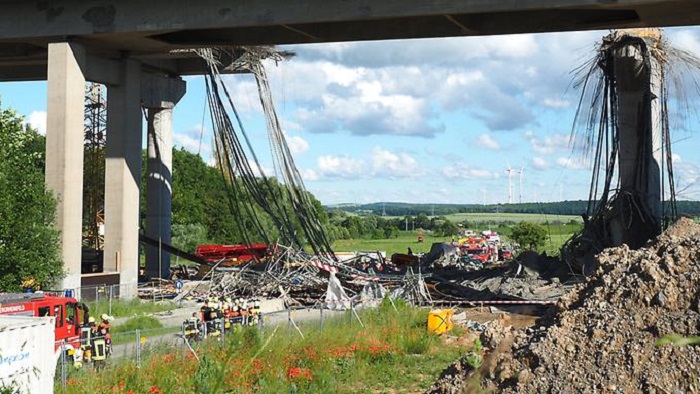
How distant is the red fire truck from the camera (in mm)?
18969

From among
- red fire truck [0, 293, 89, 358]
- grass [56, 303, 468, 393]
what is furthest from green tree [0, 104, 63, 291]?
grass [56, 303, 468, 393]

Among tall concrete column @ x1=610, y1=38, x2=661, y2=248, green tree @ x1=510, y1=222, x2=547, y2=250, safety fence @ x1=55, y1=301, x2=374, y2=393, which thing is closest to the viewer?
safety fence @ x1=55, y1=301, x2=374, y2=393

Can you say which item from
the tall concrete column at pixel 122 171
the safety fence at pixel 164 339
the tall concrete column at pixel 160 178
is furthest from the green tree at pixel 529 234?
the safety fence at pixel 164 339

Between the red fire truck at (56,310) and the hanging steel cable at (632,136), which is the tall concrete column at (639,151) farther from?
the red fire truck at (56,310)

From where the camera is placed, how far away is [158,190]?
134 feet

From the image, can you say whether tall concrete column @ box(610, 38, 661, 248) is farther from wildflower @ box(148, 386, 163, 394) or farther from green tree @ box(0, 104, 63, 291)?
wildflower @ box(148, 386, 163, 394)

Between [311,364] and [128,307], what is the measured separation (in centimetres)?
1386

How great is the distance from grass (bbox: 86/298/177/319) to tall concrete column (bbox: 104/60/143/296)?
248 centimetres

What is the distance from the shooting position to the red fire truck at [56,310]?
1897 centimetres

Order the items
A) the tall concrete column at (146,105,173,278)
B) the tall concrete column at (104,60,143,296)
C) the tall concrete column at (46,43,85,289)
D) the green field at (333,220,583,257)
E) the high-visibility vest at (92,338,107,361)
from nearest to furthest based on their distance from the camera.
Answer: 1. the high-visibility vest at (92,338,107,361)
2. the tall concrete column at (46,43,85,289)
3. the tall concrete column at (104,60,143,296)
4. the tall concrete column at (146,105,173,278)
5. the green field at (333,220,583,257)

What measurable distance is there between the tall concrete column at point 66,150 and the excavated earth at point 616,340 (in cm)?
2014

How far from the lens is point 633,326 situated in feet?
37.6

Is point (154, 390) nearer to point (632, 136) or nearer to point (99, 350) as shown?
point (99, 350)

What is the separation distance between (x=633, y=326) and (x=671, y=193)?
19468 mm
